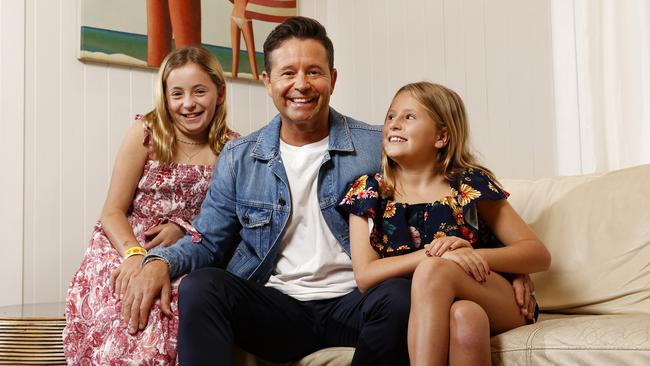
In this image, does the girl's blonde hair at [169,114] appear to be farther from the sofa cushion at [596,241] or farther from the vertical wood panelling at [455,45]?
the vertical wood panelling at [455,45]

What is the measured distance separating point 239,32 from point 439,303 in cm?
230

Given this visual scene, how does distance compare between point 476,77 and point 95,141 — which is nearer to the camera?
point 476,77

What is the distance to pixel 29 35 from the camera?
2957mm

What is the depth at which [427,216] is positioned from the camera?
178 cm

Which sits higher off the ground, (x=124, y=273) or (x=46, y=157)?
(x=46, y=157)

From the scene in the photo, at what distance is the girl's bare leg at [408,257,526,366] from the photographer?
56.5 inches

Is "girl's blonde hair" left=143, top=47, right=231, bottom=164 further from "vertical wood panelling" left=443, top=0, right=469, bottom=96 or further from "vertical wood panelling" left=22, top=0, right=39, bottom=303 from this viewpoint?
"vertical wood panelling" left=443, top=0, right=469, bottom=96

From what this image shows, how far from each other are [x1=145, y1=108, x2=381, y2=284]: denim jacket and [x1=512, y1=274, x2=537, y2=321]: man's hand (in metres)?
0.44

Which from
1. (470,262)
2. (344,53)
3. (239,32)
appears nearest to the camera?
(470,262)

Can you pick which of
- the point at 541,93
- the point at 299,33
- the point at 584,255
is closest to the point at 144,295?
the point at 299,33

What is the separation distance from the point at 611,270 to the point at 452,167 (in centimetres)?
49

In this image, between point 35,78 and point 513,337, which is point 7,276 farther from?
point 513,337

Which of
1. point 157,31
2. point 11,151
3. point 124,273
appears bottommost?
point 124,273

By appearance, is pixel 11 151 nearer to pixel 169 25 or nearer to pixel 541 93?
pixel 169 25
